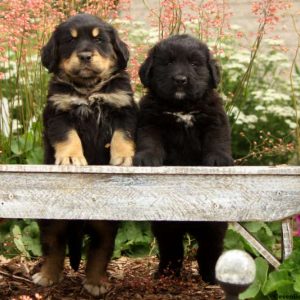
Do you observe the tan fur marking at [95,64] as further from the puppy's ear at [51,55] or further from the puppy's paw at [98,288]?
the puppy's paw at [98,288]

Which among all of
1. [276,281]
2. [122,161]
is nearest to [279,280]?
[276,281]

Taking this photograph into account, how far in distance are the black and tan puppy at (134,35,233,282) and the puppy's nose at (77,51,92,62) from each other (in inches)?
17.2

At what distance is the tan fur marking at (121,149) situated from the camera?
4171mm

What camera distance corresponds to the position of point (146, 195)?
151 inches

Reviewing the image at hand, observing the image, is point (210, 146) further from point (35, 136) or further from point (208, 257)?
point (35, 136)

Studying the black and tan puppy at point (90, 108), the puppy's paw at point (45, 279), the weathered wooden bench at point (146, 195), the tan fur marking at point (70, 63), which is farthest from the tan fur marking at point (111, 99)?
the puppy's paw at point (45, 279)

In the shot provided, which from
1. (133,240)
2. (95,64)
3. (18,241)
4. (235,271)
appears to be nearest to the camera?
(235,271)

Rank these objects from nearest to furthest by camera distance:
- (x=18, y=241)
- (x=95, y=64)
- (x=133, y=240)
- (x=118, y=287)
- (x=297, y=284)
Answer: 1. (x=297, y=284)
2. (x=95, y=64)
3. (x=118, y=287)
4. (x=18, y=241)
5. (x=133, y=240)

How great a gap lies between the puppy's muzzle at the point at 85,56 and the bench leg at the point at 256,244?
124cm

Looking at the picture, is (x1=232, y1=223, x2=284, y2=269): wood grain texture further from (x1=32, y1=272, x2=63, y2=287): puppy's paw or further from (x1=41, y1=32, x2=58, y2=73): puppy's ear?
(x1=41, y1=32, x2=58, y2=73): puppy's ear

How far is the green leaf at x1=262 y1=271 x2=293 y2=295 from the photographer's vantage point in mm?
3859

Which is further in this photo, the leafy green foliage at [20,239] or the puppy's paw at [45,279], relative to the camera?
the leafy green foliage at [20,239]

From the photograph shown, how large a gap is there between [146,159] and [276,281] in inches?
37.5

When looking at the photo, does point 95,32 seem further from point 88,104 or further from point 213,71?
point 213,71
